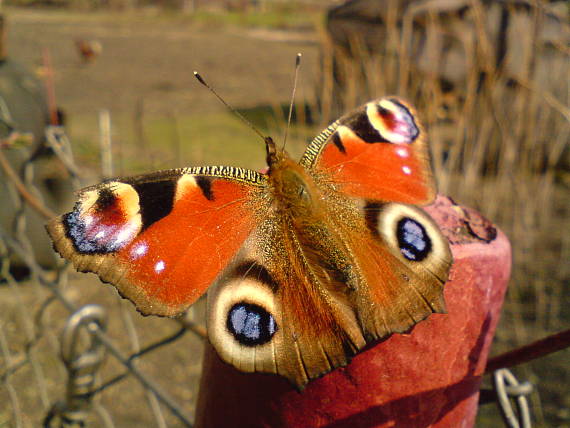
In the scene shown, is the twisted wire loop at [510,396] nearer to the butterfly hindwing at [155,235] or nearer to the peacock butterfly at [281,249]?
the peacock butterfly at [281,249]

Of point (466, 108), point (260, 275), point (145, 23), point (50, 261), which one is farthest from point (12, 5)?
point (260, 275)

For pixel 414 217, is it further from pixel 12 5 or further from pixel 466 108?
pixel 12 5

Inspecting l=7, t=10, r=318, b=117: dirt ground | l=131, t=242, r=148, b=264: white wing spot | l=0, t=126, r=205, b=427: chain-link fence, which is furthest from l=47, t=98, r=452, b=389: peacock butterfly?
l=7, t=10, r=318, b=117: dirt ground

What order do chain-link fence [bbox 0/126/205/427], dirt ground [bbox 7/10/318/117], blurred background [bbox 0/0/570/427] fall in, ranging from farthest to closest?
dirt ground [bbox 7/10/318/117], blurred background [bbox 0/0/570/427], chain-link fence [bbox 0/126/205/427]

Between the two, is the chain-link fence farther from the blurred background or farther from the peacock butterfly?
the peacock butterfly

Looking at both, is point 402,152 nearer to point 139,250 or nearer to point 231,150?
point 139,250

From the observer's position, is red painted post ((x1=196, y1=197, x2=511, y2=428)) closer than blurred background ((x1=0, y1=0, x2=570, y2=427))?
Yes
